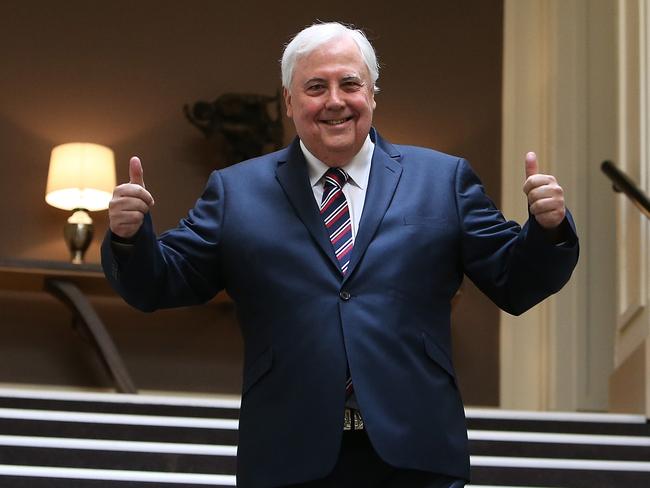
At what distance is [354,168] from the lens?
2402mm

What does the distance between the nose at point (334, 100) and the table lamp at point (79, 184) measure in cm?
386

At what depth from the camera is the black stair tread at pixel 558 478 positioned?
3945 mm

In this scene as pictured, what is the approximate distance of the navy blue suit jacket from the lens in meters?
2.15

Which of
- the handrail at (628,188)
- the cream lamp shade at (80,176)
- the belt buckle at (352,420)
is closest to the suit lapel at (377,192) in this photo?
the belt buckle at (352,420)

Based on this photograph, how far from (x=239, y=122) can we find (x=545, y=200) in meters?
4.42

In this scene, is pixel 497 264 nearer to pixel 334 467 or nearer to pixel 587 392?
pixel 334 467

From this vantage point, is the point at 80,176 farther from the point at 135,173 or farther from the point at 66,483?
the point at 135,173

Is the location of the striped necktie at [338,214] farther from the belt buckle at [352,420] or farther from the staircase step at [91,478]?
the staircase step at [91,478]

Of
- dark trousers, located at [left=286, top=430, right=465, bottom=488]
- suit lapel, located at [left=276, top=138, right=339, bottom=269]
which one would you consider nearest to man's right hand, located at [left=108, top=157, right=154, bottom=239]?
suit lapel, located at [left=276, top=138, right=339, bottom=269]

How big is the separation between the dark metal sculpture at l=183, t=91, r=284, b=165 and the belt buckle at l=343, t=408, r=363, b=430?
435cm

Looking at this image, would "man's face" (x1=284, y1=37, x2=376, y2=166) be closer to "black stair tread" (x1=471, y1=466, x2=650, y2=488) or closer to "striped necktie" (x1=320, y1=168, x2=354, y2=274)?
"striped necktie" (x1=320, y1=168, x2=354, y2=274)

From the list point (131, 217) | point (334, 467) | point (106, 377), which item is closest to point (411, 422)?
point (334, 467)

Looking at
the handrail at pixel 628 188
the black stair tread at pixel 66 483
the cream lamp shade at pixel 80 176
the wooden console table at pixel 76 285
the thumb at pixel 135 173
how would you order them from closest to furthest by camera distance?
the thumb at pixel 135 173, the black stair tread at pixel 66 483, the handrail at pixel 628 188, the wooden console table at pixel 76 285, the cream lamp shade at pixel 80 176

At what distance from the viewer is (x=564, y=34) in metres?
6.75
